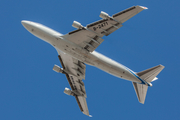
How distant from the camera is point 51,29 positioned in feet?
150

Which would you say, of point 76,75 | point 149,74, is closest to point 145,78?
point 149,74

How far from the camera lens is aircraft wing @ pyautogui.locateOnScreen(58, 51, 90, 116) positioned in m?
50.9

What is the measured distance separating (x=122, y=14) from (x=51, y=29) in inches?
597

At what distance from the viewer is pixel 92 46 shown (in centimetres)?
4425

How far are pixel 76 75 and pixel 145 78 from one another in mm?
15842

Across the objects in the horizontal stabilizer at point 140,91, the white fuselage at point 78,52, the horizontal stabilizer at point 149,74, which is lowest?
the horizontal stabilizer at point 140,91

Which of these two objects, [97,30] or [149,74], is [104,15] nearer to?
[97,30]

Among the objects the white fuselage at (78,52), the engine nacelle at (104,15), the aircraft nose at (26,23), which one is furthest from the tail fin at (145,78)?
the aircraft nose at (26,23)

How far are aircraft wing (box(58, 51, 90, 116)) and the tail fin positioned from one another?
12.5 m

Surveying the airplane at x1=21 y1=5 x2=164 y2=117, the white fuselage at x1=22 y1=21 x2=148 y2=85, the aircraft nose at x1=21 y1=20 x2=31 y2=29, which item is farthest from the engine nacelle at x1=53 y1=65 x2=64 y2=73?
the aircraft nose at x1=21 y1=20 x2=31 y2=29

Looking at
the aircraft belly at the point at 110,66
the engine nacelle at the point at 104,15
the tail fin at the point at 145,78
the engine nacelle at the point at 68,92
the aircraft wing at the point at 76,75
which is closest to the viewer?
the engine nacelle at the point at 104,15

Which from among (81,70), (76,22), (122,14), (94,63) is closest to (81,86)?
(81,70)

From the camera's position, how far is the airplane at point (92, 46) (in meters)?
40.1

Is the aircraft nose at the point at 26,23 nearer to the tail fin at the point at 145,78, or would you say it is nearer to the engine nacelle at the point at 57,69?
the engine nacelle at the point at 57,69
